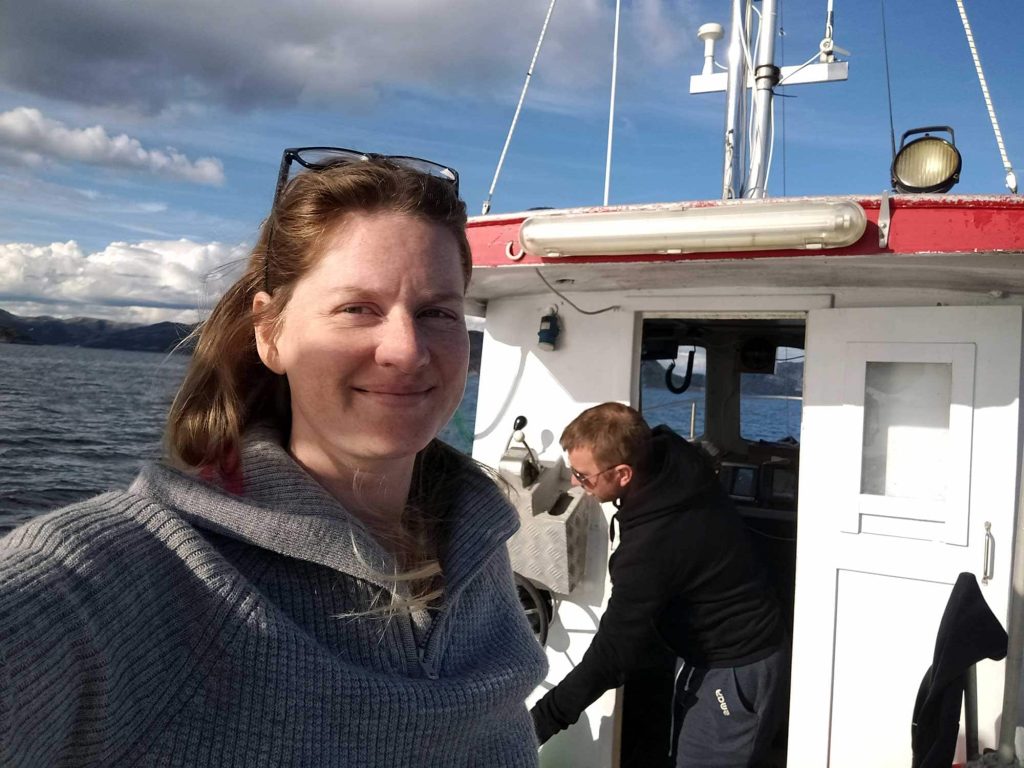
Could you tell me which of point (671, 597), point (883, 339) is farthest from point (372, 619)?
point (883, 339)

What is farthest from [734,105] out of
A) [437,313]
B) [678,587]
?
[437,313]

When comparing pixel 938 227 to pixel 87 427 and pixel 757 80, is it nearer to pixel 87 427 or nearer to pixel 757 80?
pixel 757 80

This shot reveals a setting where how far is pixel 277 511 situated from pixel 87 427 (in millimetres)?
24597

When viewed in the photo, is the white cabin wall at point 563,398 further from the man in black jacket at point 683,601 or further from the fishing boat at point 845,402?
Result: the man in black jacket at point 683,601

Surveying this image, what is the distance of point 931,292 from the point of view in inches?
127

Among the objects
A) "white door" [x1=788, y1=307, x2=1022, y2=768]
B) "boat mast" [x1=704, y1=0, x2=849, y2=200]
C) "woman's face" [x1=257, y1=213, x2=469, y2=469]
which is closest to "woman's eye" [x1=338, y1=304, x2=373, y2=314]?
"woman's face" [x1=257, y1=213, x2=469, y2=469]

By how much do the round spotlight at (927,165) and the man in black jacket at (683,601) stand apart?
1.33 m

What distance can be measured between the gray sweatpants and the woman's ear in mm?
2420

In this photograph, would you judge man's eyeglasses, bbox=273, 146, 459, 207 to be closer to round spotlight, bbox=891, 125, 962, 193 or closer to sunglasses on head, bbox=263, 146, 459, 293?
sunglasses on head, bbox=263, 146, 459, 293

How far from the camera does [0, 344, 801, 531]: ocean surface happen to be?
1.28 metres

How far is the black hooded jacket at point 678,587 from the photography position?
111 inches

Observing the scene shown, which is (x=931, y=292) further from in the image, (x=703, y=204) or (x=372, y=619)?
(x=372, y=619)

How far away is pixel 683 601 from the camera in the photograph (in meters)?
2.92

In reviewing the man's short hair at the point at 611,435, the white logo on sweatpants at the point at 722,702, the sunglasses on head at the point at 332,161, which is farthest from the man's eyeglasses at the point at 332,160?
the white logo on sweatpants at the point at 722,702
